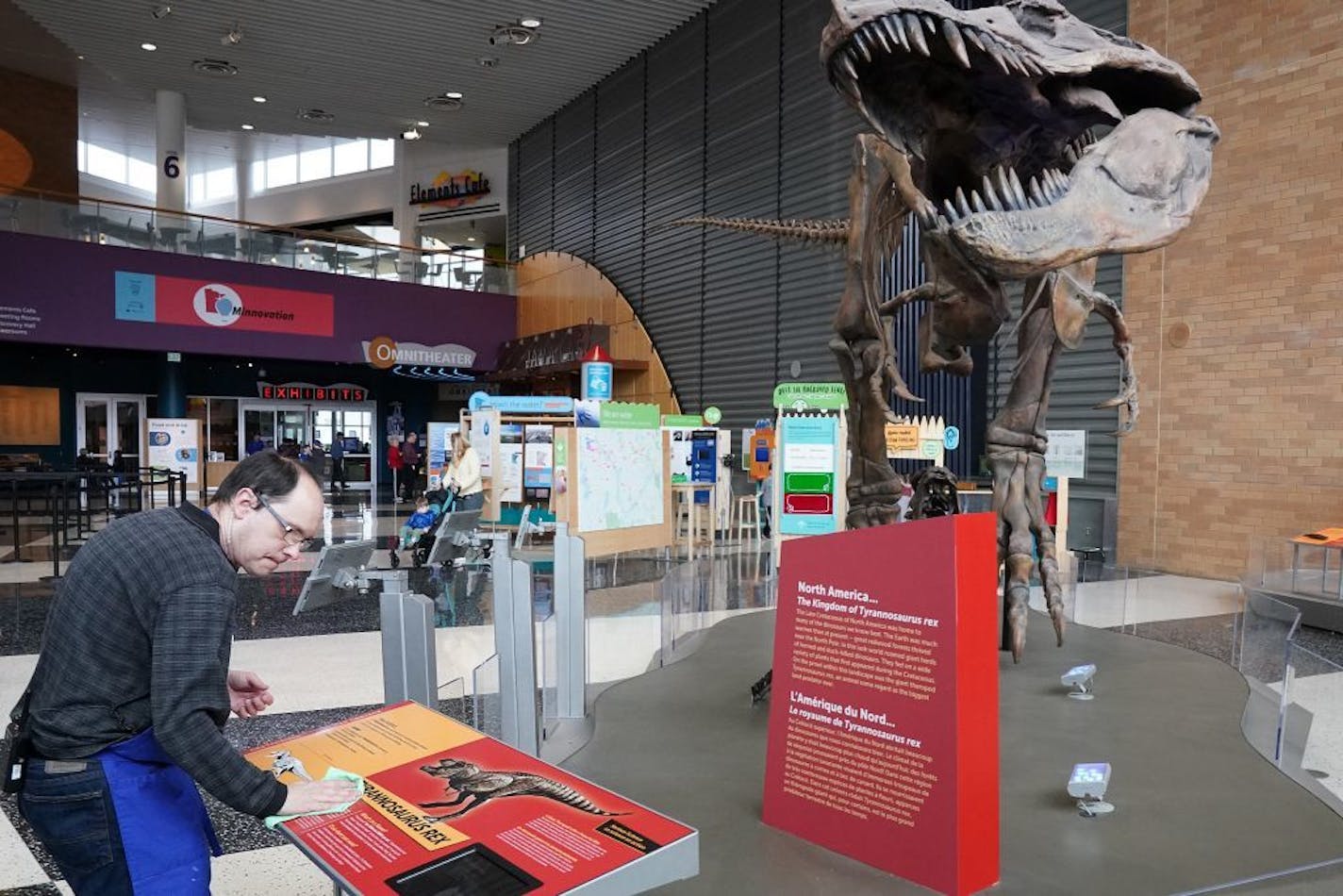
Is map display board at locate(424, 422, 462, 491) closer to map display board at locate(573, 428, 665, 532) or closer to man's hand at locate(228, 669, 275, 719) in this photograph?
map display board at locate(573, 428, 665, 532)

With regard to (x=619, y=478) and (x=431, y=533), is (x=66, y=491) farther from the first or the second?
(x=619, y=478)

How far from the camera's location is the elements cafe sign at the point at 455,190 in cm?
2014

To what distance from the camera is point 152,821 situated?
62.0 inches

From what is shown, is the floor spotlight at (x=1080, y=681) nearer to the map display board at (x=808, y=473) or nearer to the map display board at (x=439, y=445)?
the map display board at (x=808, y=473)

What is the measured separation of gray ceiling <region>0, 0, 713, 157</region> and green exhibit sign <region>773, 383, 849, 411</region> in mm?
7305

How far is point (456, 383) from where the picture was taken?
20.2m

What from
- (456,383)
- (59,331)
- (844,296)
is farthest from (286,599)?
(456,383)

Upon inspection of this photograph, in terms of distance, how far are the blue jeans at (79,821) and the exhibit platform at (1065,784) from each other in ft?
3.26

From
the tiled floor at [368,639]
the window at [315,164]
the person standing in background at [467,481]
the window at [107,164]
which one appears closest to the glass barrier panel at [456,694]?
the tiled floor at [368,639]

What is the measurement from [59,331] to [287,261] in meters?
3.58

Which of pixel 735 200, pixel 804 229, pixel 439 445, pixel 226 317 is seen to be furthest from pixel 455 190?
pixel 804 229

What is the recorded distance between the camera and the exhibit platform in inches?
71.2

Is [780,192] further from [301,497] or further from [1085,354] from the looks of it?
[301,497]

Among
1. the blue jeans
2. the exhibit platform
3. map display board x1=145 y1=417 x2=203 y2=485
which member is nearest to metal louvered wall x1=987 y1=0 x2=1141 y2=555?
the exhibit platform
